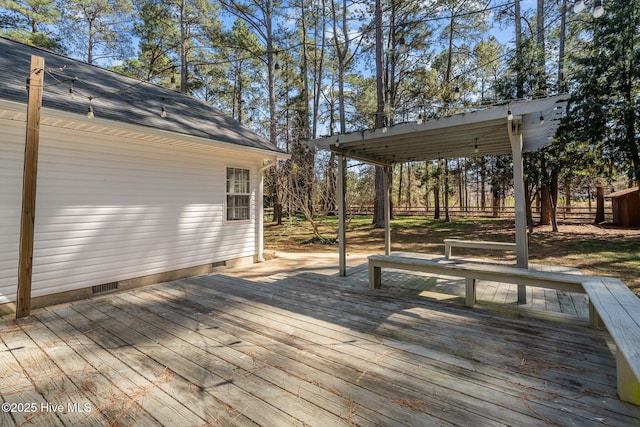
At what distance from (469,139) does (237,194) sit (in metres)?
4.75

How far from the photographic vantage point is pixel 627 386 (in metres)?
1.86

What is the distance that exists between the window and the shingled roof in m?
0.78

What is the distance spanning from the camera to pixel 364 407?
1.84 m

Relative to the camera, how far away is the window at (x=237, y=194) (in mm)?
6453

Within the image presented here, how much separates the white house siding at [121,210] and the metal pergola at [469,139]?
2.68m

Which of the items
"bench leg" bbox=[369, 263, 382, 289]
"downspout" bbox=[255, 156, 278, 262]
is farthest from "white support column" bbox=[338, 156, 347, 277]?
"downspout" bbox=[255, 156, 278, 262]

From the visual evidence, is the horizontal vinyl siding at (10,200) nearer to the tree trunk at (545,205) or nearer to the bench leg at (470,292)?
the bench leg at (470,292)

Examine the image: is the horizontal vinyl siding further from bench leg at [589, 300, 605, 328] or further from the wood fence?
the wood fence

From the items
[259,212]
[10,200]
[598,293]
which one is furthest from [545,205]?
[10,200]

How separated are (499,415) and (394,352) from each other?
92 cm

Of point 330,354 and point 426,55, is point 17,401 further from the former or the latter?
point 426,55

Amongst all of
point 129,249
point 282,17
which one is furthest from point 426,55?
point 129,249

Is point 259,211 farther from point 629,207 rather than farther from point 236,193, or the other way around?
point 629,207

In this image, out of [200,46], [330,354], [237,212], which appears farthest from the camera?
[200,46]
